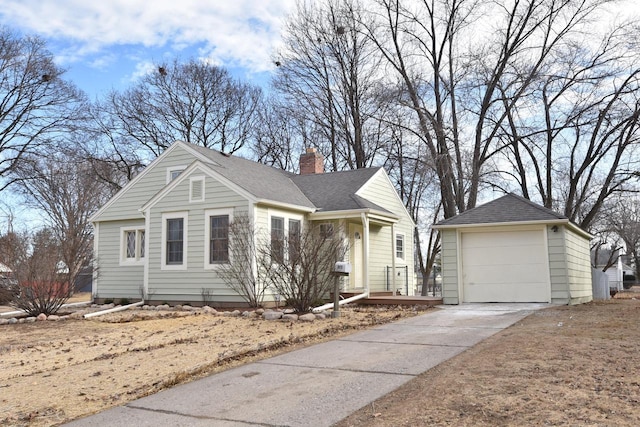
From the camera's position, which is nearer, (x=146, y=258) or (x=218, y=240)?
(x=218, y=240)

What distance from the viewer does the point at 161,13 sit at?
1515 cm

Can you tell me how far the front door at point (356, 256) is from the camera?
17.3m

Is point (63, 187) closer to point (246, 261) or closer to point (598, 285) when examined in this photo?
point (246, 261)

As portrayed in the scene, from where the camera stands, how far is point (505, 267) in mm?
13938

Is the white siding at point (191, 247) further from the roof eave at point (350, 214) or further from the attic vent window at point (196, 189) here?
the roof eave at point (350, 214)

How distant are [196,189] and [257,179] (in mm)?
2088

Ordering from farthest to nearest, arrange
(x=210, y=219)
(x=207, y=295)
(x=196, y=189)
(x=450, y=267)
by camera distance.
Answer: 1. (x=196, y=189)
2. (x=210, y=219)
3. (x=207, y=295)
4. (x=450, y=267)

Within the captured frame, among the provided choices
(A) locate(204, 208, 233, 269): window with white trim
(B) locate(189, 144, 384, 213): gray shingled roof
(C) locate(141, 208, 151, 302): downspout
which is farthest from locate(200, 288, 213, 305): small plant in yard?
(B) locate(189, 144, 384, 213): gray shingled roof

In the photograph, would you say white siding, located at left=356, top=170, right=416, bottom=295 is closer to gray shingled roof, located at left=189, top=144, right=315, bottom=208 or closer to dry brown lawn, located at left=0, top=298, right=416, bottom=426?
gray shingled roof, located at left=189, top=144, right=315, bottom=208

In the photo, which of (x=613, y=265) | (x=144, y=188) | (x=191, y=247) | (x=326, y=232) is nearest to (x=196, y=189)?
(x=191, y=247)

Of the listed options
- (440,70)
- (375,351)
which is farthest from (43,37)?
(375,351)

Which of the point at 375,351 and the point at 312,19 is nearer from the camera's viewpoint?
the point at 375,351

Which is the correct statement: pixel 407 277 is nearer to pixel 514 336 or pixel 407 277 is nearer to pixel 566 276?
pixel 566 276

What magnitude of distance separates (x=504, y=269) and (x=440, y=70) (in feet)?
40.4
